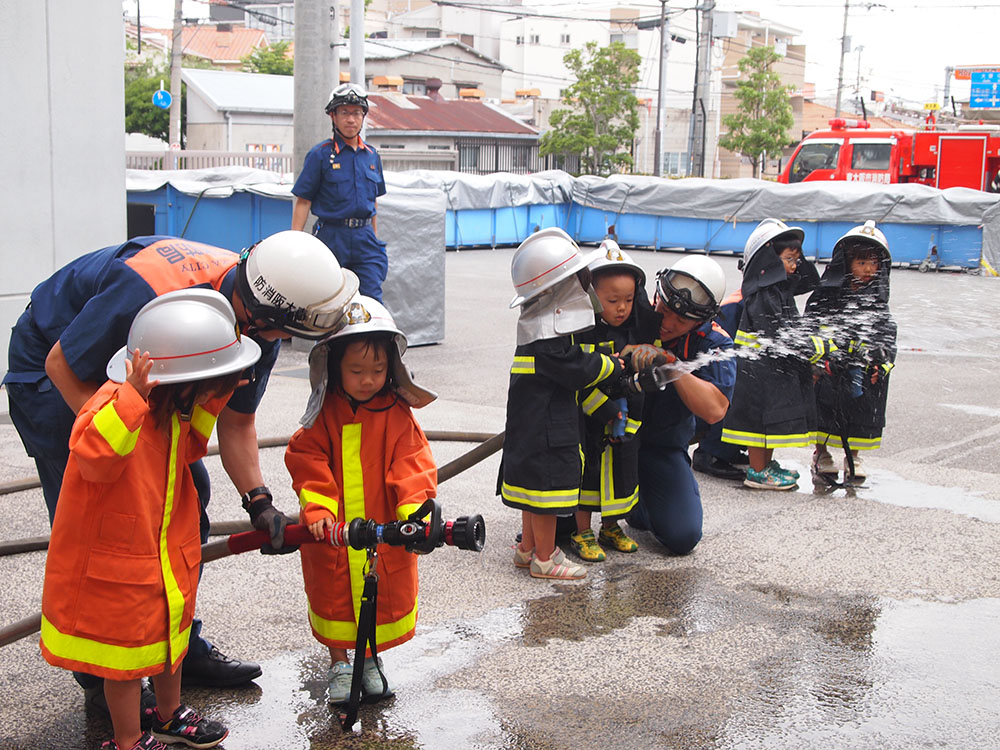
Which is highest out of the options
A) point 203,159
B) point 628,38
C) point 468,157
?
point 628,38

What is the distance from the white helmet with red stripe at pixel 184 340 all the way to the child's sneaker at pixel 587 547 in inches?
93.6

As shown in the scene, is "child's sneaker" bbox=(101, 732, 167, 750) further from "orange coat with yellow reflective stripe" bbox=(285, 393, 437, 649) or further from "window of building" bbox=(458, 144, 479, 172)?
"window of building" bbox=(458, 144, 479, 172)

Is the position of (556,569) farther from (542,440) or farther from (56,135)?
(56,135)

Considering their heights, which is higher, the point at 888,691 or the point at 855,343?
the point at 855,343

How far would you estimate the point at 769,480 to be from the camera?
241 inches

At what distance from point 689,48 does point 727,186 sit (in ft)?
198

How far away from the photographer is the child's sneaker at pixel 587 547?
487cm

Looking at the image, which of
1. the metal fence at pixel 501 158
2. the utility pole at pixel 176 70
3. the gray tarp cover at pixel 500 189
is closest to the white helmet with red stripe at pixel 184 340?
the gray tarp cover at pixel 500 189

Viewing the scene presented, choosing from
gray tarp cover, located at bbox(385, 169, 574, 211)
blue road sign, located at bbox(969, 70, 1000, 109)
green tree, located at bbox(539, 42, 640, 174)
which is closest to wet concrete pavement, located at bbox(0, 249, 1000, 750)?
gray tarp cover, located at bbox(385, 169, 574, 211)

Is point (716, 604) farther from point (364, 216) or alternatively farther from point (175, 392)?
point (364, 216)

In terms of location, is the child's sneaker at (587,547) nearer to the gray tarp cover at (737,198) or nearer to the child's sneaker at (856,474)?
the child's sneaker at (856,474)

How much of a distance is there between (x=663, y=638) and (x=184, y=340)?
86.2 inches

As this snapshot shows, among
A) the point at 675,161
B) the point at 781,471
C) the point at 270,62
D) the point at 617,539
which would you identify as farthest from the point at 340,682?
the point at 675,161

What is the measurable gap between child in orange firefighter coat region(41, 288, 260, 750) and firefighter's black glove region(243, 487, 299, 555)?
0.31 m
